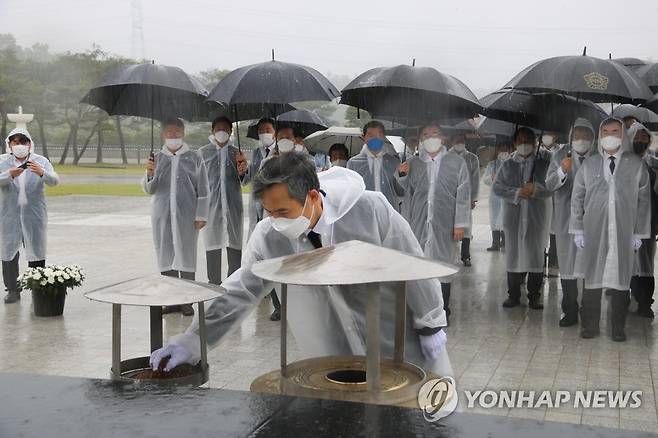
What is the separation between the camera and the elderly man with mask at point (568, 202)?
23.5 feet

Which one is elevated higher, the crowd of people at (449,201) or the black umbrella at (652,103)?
the black umbrella at (652,103)

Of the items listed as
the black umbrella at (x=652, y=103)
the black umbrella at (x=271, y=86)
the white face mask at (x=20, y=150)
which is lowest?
the white face mask at (x=20, y=150)

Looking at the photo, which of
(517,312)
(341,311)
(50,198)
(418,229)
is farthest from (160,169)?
(50,198)

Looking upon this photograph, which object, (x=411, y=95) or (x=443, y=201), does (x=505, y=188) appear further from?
(x=411, y=95)

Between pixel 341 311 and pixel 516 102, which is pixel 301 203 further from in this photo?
pixel 516 102

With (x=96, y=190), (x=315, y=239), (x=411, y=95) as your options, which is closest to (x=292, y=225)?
(x=315, y=239)

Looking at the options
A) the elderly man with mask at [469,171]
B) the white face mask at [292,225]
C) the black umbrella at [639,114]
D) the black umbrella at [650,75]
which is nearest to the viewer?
the white face mask at [292,225]

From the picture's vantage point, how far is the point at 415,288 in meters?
2.86

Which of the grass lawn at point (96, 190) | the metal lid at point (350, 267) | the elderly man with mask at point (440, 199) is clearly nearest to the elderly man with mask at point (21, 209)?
the elderly man with mask at point (440, 199)

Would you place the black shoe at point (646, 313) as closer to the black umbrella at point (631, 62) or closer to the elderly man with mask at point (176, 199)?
the black umbrella at point (631, 62)

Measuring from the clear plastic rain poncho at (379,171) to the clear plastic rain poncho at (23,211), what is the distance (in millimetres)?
3196

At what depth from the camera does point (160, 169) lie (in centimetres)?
759

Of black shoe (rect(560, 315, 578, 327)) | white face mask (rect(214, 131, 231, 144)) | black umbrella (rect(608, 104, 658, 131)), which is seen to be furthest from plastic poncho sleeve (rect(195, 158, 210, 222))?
black umbrella (rect(608, 104, 658, 131))

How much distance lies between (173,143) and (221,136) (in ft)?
2.41
